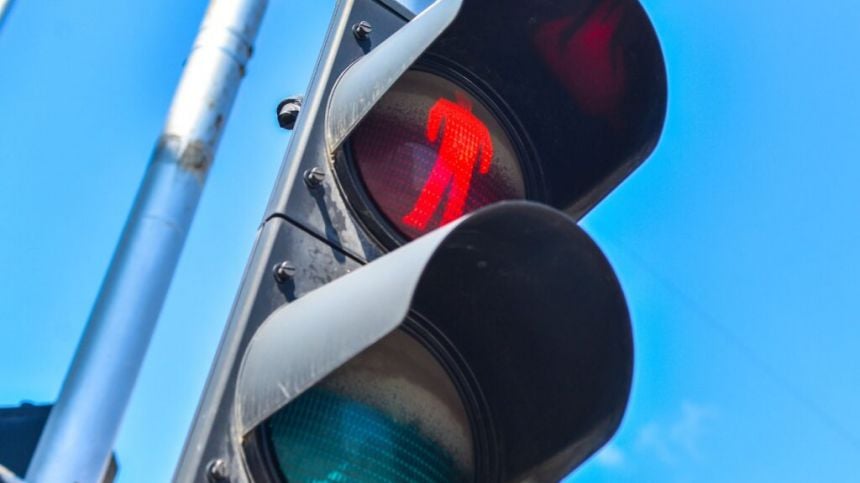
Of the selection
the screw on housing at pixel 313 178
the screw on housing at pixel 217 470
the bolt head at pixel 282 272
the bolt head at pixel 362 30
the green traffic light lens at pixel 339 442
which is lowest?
the screw on housing at pixel 217 470

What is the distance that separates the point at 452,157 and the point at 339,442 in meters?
0.53

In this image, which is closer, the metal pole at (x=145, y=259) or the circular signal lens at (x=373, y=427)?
the metal pole at (x=145, y=259)

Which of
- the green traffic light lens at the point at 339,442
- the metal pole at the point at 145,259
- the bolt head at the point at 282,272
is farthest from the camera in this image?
the bolt head at the point at 282,272

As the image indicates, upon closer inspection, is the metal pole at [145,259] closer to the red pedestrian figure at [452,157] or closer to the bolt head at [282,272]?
the bolt head at [282,272]

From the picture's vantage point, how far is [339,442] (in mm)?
1412

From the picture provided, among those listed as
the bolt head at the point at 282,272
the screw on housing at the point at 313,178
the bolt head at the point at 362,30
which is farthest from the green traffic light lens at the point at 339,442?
the bolt head at the point at 362,30

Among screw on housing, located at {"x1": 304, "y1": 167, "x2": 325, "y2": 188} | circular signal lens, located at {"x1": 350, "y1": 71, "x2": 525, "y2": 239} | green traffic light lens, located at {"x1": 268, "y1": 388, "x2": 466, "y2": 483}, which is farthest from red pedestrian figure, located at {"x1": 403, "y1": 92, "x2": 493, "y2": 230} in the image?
green traffic light lens, located at {"x1": 268, "y1": 388, "x2": 466, "y2": 483}

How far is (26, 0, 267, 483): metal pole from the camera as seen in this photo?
128cm

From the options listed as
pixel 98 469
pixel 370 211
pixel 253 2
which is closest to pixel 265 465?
pixel 98 469

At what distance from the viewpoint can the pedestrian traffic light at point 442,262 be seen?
4.44 feet

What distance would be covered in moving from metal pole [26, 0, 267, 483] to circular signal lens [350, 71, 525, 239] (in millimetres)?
219

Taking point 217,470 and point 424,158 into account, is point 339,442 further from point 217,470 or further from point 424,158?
point 424,158

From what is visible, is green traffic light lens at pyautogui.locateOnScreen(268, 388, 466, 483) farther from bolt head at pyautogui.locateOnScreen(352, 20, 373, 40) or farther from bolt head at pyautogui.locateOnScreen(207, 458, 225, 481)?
bolt head at pyautogui.locateOnScreen(352, 20, 373, 40)

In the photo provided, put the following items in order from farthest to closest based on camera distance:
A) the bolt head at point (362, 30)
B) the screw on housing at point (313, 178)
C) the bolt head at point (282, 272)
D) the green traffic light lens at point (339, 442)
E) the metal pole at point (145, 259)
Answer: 1. the bolt head at point (362, 30)
2. the screw on housing at point (313, 178)
3. the bolt head at point (282, 272)
4. the green traffic light lens at point (339, 442)
5. the metal pole at point (145, 259)
